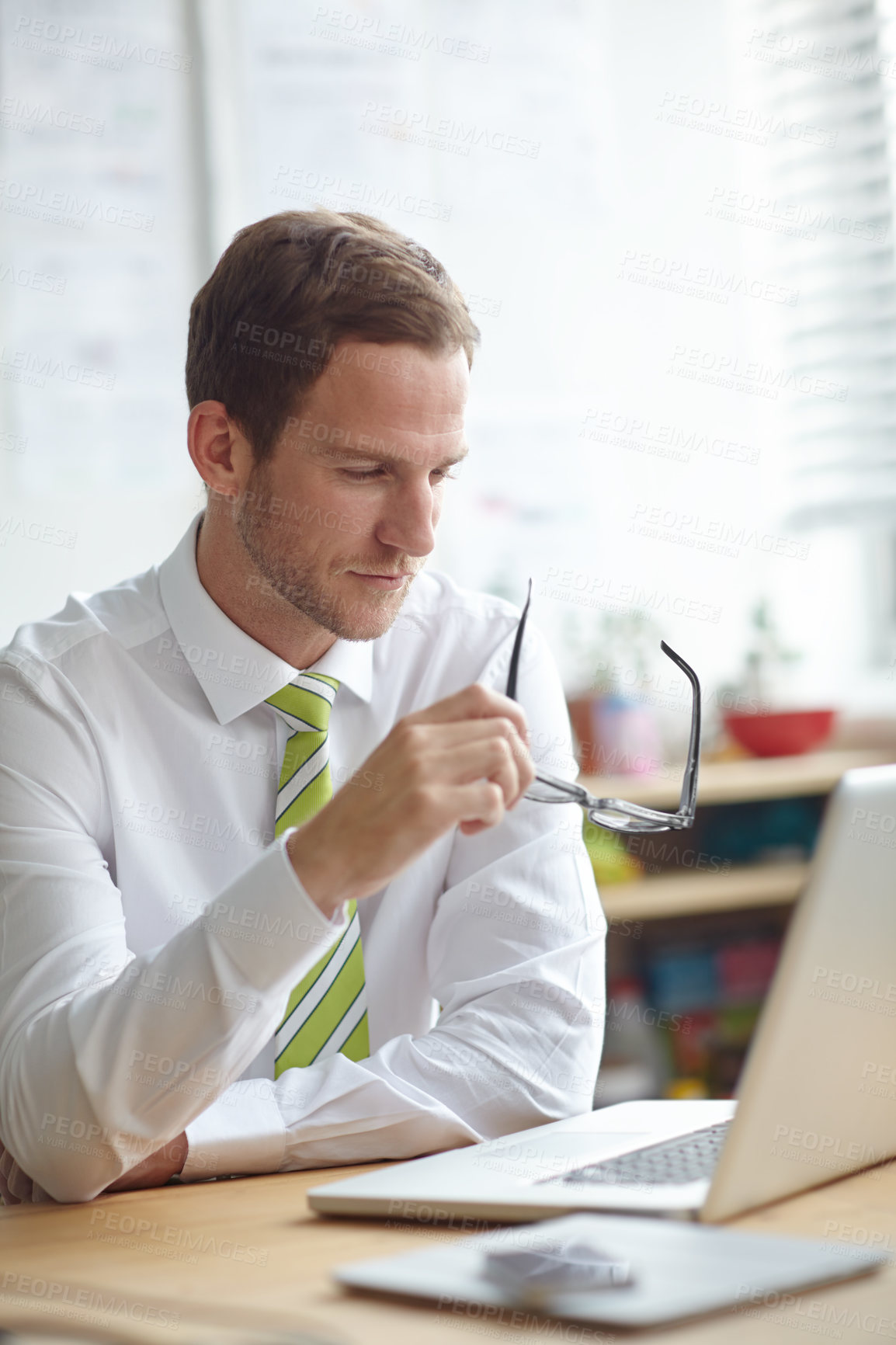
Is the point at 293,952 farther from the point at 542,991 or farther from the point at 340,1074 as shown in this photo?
the point at 542,991

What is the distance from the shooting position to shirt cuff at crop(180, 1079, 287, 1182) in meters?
0.95

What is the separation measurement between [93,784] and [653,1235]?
2.25 ft

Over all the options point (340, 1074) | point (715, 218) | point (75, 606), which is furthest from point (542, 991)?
point (715, 218)

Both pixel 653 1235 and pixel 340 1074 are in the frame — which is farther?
pixel 340 1074

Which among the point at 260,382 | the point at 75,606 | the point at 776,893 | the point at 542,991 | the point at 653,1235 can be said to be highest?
the point at 260,382

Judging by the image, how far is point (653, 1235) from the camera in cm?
65

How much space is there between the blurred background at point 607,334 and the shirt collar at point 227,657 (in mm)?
1079

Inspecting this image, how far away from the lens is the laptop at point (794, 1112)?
67 centimetres
